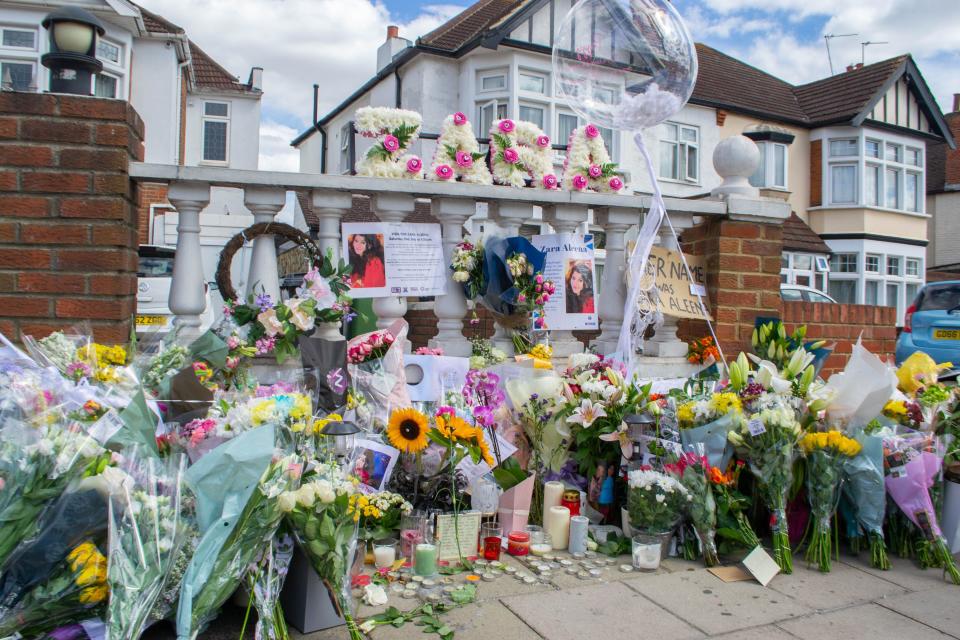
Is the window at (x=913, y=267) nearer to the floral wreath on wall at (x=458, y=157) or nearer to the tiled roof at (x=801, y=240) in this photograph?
the tiled roof at (x=801, y=240)

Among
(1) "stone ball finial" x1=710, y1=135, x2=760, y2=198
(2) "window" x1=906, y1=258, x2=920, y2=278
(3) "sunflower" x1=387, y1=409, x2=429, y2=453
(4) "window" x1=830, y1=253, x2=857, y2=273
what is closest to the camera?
(3) "sunflower" x1=387, y1=409, x2=429, y2=453

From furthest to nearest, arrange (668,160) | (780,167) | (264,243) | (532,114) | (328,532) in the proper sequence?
(780,167) → (668,160) → (532,114) → (264,243) → (328,532)

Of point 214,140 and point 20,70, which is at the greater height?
point 214,140

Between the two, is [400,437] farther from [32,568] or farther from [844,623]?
[844,623]

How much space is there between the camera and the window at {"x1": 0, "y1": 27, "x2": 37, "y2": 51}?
1385 cm

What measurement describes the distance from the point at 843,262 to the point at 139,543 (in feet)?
77.0

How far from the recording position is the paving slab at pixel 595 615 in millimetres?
2469

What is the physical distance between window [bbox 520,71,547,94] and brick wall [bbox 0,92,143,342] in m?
15.1

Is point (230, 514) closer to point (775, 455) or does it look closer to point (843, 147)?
point (775, 455)

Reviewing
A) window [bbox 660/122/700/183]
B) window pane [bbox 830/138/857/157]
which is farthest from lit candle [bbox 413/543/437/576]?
window pane [bbox 830/138/857/157]

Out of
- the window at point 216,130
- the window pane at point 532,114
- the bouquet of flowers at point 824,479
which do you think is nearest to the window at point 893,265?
the window pane at point 532,114

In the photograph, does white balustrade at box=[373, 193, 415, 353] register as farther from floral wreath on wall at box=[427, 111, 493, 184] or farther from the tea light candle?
the tea light candle

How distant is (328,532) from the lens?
7.56 ft

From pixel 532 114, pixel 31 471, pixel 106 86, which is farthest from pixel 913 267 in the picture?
pixel 31 471
